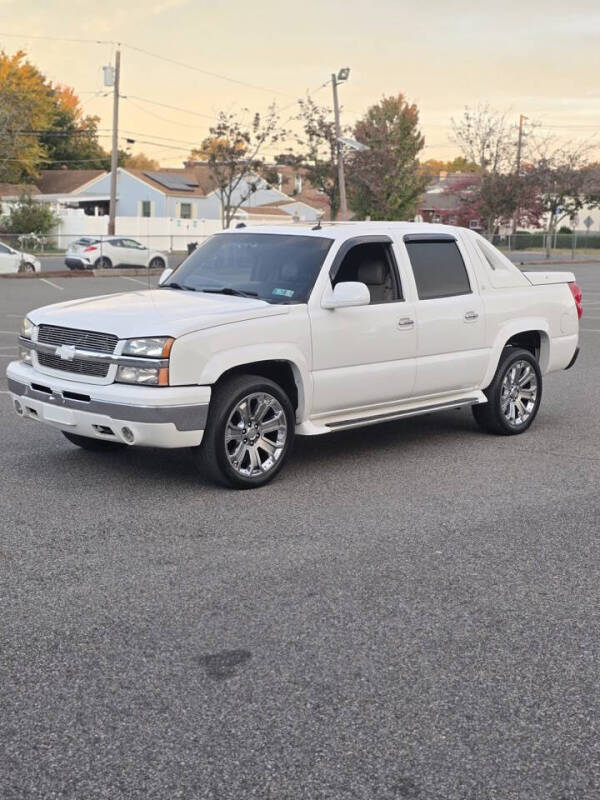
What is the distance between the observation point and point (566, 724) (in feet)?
12.4

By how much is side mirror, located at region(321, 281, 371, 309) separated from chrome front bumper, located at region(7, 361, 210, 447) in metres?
1.23

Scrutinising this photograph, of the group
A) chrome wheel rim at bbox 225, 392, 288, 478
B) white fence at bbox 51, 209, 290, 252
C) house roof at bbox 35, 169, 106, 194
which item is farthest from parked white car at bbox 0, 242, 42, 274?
house roof at bbox 35, 169, 106, 194

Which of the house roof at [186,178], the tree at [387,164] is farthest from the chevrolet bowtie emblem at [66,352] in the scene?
the house roof at [186,178]

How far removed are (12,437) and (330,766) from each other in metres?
6.04

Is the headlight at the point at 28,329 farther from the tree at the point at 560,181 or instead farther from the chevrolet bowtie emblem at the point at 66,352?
the tree at the point at 560,181

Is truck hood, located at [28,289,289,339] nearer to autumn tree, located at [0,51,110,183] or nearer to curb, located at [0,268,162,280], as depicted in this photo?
curb, located at [0,268,162,280]

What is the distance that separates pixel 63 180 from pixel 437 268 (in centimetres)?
7683

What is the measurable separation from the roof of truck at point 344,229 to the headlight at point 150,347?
74.5 inches

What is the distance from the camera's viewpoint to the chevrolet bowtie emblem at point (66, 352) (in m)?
7.04

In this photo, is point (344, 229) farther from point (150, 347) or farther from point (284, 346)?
point (150, 347)

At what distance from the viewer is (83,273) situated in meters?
38.3

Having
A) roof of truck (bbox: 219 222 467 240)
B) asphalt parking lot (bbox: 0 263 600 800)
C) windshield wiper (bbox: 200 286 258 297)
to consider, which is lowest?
asphalt parking lot (bbox: 0 263 600 800)

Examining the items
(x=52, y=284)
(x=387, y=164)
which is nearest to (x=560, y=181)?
(x=387, y=164)

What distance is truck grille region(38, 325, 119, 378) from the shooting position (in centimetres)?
688
